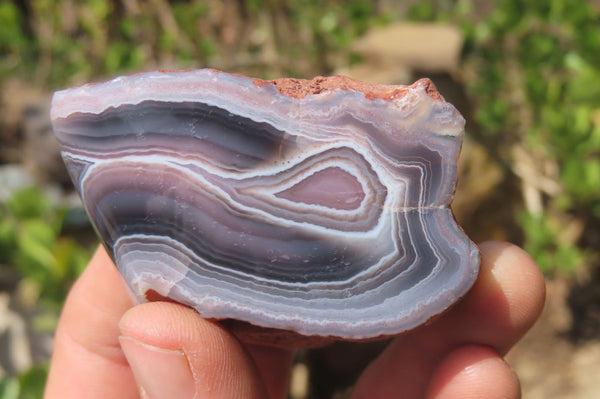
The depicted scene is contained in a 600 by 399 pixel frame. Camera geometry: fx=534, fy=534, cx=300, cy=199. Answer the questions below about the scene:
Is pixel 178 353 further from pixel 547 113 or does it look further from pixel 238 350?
pixel 547 113

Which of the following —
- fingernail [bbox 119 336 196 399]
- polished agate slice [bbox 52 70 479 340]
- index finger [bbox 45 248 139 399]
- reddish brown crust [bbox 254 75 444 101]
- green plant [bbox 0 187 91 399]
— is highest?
reddish brown crust [bbox 254 75 444 101]

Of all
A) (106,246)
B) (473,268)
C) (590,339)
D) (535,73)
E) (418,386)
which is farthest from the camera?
(535,73)

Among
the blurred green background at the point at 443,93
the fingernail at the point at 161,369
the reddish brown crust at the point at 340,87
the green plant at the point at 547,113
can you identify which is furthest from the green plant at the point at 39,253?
the green plant at the point at 547,113

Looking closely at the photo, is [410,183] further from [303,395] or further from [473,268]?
[303,395]

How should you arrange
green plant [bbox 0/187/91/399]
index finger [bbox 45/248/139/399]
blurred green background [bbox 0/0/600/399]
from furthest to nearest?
blurred green background [bbox 0/0/600/399], green plant [bbox 0/187/91/399], index finger [bbox 45/248/139/399]

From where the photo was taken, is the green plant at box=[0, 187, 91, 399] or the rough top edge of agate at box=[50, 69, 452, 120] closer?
the rough top edge of agate at box=[50, 69, 452, 120]

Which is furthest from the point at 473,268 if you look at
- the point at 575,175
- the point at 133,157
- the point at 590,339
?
the point at 590,339

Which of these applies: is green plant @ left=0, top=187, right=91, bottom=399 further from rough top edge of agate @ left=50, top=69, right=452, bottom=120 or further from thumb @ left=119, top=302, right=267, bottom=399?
rough top edge of agate @ left=50, top=69, right=452, bottom=120

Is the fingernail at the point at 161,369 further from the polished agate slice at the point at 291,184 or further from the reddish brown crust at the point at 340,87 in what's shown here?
the reddish brown crust at the point at 340,87

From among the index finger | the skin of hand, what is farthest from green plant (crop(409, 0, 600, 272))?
the index finger
